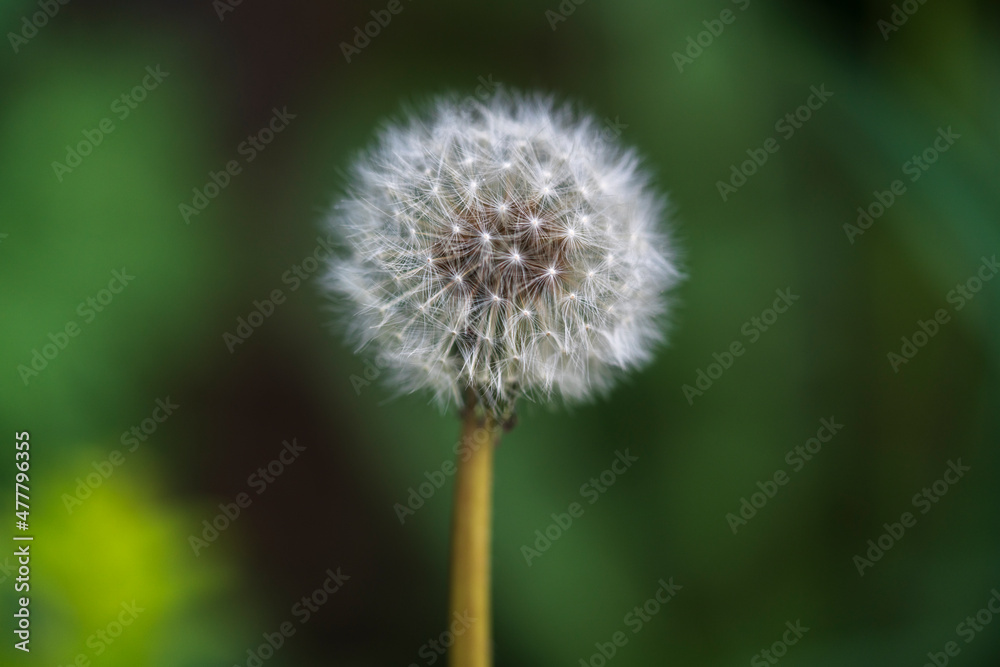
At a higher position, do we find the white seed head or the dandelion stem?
the white seed head

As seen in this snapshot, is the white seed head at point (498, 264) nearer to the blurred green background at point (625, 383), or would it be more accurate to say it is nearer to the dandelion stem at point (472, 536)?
the dandelion stem at point (472, 536)

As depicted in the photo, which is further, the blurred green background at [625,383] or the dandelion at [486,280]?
the blurred green background at [625,383]

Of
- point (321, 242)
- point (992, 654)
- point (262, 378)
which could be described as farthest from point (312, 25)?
point (992, 654)

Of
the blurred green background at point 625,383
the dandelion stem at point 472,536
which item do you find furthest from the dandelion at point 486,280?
the blurred green background at point 625,383

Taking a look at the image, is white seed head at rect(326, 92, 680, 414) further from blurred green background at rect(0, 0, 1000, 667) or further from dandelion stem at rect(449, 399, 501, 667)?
blurred green background at rect(0, 0, 1000, 667)

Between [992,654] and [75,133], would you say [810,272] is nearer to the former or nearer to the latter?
[992,654]

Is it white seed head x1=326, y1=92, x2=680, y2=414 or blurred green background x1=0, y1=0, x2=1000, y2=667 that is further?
blurred green background x1=0, y1=0, x2=1000, y2=667

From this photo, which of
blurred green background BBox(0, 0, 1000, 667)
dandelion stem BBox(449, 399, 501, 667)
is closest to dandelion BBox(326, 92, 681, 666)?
dandelion stem BBox(449, 399, 501, 667)
